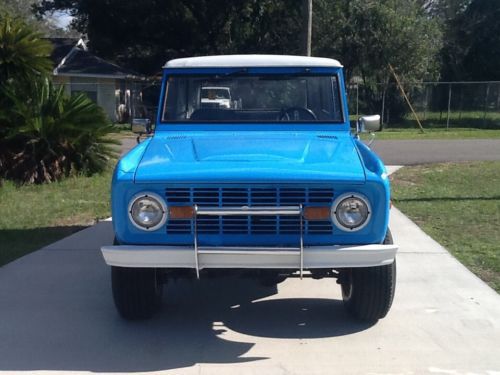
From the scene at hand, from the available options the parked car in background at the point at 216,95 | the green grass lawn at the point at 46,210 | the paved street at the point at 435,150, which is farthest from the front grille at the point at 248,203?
the paved street at the point at 435,150

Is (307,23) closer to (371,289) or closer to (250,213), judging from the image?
(371,289)

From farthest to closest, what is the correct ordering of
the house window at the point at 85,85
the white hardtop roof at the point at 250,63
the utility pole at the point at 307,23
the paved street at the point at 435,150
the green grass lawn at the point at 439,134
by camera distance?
1. the house window at the point at 85,85
2. the green grass lawn at the point at 439,134
3. the utility pole at the point at 307,23
4. the paved street at the point at 435,150
5. the white hardtop roof at the point at 250,63

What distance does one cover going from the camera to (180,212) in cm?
500

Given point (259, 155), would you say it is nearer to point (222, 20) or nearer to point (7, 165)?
point (7, 165)

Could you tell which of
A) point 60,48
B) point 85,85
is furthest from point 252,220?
point 60,48

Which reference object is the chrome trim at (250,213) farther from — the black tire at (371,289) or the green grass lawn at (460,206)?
the green grass lawn at (460,206)

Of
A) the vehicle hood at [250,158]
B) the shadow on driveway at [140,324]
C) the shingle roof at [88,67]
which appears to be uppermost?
the vehicle hood at [250,158]

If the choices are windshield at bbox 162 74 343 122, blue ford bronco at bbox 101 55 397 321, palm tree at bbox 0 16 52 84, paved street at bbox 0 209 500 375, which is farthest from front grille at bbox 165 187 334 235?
palm tree at bbox 0 16 52 84

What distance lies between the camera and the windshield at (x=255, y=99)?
261 inches

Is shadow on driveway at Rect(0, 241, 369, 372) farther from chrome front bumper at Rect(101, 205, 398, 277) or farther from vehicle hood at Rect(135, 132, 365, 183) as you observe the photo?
vehicle hood at Rect(135, 132, 365, 183)

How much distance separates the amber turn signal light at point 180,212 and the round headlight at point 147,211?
0.13ft

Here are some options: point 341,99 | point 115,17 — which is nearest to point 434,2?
point 115,17

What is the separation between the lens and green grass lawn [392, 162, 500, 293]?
8039 mm

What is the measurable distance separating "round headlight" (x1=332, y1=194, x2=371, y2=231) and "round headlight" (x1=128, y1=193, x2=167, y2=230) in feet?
3.75
